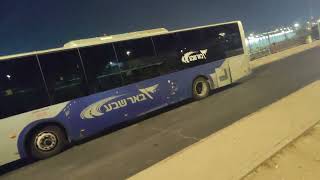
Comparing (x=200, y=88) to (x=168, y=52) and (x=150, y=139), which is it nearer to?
(x=168, y=52)

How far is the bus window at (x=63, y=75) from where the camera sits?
33.3ft

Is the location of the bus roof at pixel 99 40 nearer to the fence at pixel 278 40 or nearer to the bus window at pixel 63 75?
the bus window at pixel 63 75

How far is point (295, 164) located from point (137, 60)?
7251 millimetres

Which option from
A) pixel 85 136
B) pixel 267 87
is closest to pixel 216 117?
pixel 85 136

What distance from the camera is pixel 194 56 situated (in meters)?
14.6

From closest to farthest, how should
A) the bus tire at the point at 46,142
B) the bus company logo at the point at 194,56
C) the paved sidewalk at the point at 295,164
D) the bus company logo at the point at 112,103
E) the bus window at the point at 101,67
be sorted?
the paved sidewalk at the point at 295,164 → the bus tire at the point at 46,142 → the bus company logo at the point at 112,103 → the bus window at the point at 101,67 → the bus company logo at the point at 194,56

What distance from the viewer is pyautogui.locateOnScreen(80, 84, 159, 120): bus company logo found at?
1082 cm

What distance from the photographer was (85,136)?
1076 centimetres

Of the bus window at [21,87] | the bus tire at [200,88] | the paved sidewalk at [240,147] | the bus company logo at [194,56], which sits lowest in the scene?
the paved sidewalk at [240,147]

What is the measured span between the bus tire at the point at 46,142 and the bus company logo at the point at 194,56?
5.82 m

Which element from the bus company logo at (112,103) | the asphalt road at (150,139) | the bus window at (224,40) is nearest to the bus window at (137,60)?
the bus company logo at (112,103)

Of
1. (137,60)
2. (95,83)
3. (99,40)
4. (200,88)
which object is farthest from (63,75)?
(200,88)

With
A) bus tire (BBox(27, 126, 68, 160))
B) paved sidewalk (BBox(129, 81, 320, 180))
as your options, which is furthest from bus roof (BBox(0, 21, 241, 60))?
paved sidewalk (BBox(129, 81, 320, 180))

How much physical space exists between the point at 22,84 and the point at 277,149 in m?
6.38
